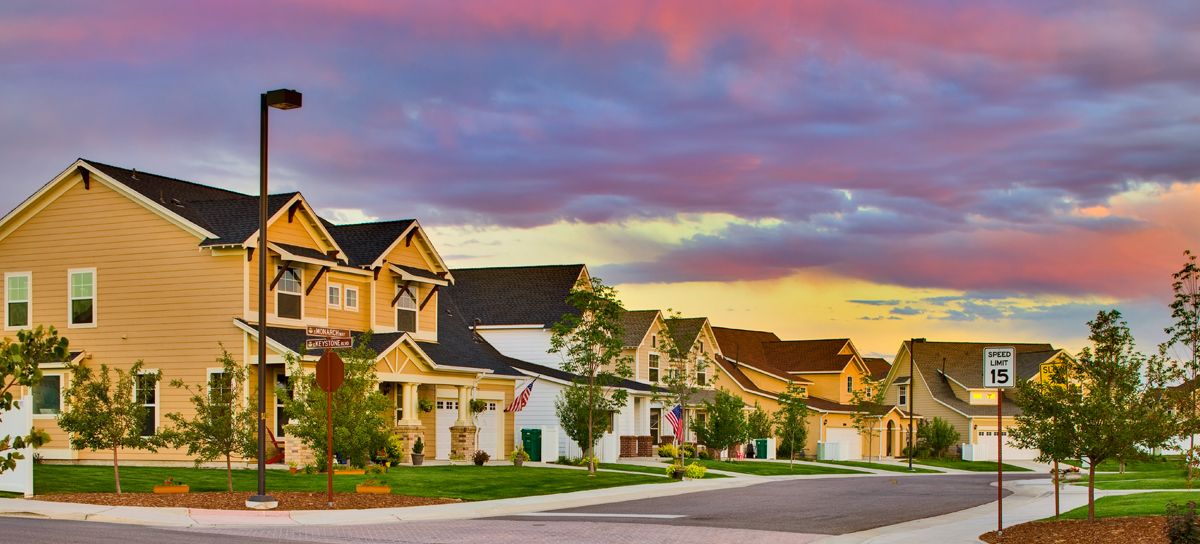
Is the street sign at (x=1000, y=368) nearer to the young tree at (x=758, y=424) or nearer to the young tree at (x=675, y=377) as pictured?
the young tree at (x=675, y=377)

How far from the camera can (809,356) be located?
87188mm

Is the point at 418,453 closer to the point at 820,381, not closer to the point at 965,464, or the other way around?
the point at 965,464

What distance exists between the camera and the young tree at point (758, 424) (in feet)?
219

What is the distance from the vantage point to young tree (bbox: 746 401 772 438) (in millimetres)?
66631

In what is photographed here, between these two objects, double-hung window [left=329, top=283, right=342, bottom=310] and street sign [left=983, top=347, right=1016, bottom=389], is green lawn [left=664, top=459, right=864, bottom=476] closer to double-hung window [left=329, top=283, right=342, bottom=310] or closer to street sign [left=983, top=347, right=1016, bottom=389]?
double-hung window [left=329, top=283, right=342, bottom=310]

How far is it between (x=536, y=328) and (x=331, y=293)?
1615 cm

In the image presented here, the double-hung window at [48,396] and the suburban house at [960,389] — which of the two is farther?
the suburban house at [960,389]

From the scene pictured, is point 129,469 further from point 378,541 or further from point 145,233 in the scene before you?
point 378,541

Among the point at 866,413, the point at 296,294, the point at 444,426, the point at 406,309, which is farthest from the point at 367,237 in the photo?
the point at 866,413

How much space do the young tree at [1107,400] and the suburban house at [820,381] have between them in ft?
174

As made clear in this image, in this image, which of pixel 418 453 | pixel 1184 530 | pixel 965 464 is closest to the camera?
pixel 1184 530

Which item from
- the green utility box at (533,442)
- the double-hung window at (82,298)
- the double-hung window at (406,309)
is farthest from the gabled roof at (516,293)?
the double-hung window at (82,298)

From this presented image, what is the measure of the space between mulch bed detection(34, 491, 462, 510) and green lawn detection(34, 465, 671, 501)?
1359 millimetres

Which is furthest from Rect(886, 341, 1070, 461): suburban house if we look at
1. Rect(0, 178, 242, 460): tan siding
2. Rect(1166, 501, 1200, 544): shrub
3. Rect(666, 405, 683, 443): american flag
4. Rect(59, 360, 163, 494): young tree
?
Rect(1166, 501, 1200, 544): shrub
